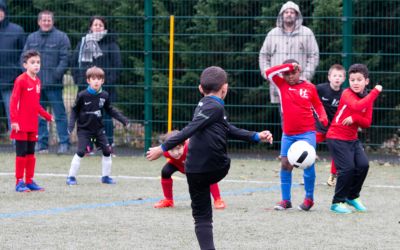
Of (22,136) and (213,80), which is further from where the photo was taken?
(22,136)

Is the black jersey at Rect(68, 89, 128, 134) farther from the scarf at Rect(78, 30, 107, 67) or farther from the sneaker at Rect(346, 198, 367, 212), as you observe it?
the sneaker at Rect(346, 198, 367, 212)

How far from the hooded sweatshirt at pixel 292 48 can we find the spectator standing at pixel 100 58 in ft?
8.41

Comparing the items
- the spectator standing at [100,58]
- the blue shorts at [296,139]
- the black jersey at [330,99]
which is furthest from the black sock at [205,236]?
the spectator standing at [100,58]

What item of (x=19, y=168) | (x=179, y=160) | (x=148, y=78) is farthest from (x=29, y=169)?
(x=148, y=78)

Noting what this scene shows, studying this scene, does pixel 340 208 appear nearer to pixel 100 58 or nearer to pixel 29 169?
pixel 29 169

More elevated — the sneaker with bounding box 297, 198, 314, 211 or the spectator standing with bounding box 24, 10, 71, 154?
the spectator standing with bounding box 24, 10, 71, 154

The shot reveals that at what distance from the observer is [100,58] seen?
1633 centimetres

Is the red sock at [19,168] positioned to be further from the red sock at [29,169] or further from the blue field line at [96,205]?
the blue field line at [96,205]

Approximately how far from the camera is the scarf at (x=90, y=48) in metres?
16.1

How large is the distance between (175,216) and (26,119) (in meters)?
2.88

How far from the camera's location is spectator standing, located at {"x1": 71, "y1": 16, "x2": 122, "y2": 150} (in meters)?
16.2

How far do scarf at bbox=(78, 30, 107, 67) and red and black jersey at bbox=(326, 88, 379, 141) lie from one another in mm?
6241

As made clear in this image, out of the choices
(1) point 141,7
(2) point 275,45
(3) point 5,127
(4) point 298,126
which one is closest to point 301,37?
(2) point 275,45

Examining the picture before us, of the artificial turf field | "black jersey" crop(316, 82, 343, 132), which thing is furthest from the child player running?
"black jersey" crop(316, 82, 343, 132)
